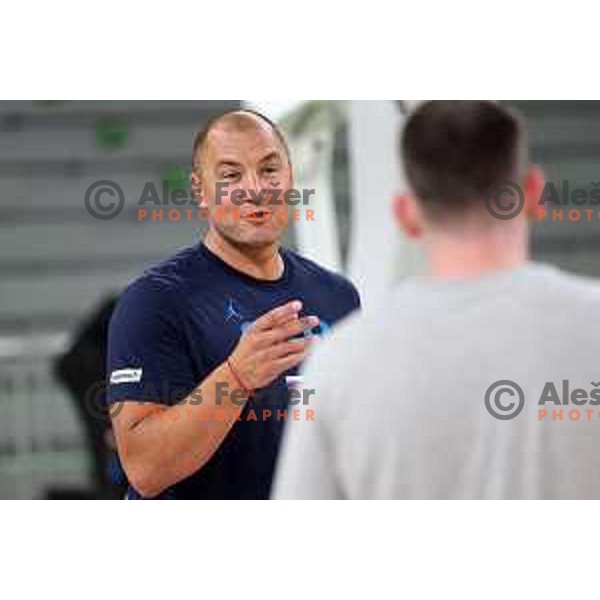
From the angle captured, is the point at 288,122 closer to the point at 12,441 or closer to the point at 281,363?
the point at 281,363

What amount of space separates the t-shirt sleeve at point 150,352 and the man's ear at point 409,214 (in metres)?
0.72

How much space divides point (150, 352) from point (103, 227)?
8.64 feet

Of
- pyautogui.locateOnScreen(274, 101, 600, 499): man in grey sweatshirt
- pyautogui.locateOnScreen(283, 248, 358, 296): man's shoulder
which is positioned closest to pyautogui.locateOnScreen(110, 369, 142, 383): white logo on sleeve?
pyautogui.locateOnScreen(283, 248, 358, 296): man's shoulder

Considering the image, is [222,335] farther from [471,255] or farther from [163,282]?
[471,255]

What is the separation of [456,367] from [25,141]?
3.38m

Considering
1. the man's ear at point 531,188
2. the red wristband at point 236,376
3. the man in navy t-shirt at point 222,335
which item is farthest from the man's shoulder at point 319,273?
the man's ear at point 531,188

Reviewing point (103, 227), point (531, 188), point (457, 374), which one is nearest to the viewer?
point (457, 374)

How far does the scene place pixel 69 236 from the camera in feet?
15.3

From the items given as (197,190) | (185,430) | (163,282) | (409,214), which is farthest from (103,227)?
(409,214)

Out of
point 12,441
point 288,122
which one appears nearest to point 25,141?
point 12,441

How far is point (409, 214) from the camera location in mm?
1527

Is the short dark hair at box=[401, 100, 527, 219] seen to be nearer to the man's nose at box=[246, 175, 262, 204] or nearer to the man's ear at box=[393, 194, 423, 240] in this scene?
the man's ear at box=[393, 194, 423, 240]

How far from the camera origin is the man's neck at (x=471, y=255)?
1505 millimetres

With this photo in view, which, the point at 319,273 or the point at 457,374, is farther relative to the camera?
the point at 319,273
